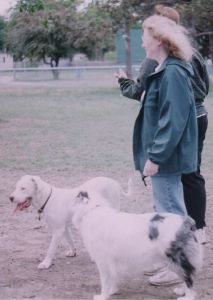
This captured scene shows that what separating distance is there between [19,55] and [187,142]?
4815cm

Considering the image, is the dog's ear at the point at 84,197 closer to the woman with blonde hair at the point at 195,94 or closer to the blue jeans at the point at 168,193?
the blue jeans at the point at 168,193

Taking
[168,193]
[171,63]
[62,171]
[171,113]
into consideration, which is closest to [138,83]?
[171,63]

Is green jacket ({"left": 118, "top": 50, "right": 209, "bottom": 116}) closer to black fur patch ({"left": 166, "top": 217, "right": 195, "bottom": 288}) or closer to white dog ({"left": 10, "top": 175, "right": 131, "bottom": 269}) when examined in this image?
white dog ({"left": 10, "top": 175, "right": 131, "bottom": 269})

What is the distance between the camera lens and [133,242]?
4.02 m

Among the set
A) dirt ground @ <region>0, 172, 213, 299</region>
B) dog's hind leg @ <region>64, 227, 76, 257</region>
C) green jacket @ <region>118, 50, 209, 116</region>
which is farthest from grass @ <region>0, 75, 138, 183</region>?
green jacket @ <region>118, 50, 209, 116</region>

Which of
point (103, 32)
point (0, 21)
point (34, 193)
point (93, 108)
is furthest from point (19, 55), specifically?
point (34, 193)

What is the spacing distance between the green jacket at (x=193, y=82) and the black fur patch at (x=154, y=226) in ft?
3.42

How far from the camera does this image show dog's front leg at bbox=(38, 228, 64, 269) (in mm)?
5094

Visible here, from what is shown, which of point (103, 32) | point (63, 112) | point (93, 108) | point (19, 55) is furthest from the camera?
point (19, 55)

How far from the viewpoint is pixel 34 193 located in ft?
17.3

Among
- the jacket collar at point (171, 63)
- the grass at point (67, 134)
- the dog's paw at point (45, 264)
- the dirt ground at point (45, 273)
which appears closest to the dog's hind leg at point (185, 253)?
the dirt ground at point (45, 273)

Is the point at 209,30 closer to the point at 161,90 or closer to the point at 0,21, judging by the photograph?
the point at 0,21

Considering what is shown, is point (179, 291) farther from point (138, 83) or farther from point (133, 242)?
point (138, 83)

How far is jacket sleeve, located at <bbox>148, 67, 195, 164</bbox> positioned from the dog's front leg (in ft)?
4.78
